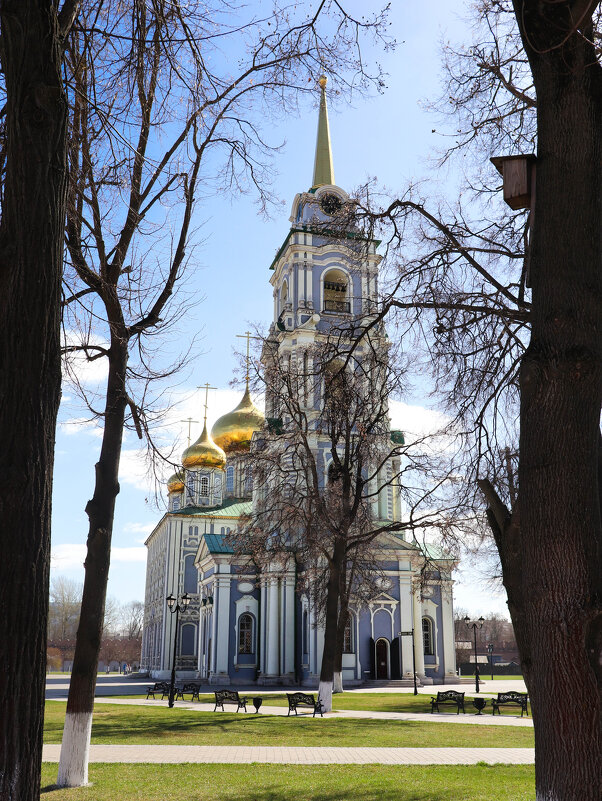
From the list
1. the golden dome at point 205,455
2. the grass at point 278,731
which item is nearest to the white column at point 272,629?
the golden dome at point 205,455

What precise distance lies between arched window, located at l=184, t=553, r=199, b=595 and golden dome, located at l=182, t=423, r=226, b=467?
6.78 meters

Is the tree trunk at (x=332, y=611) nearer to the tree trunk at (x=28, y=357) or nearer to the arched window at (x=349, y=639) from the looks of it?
the arched window at (x=349, y=639)

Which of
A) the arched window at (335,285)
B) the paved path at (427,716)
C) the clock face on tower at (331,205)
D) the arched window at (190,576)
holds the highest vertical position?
the arched window at (335,285)

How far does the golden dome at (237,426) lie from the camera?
54250 mm

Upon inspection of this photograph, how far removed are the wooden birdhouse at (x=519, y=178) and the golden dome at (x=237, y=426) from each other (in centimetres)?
4809

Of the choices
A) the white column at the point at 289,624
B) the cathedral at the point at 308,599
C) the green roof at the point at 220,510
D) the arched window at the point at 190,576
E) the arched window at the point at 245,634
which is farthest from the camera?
the green roof at the point at 220,510

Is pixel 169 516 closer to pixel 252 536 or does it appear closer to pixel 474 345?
pixel 252 536

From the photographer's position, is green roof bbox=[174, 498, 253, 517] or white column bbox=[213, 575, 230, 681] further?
green roof bbox=[174, 498, 253, 517]

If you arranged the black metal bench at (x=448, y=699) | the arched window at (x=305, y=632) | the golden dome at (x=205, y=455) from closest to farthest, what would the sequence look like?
the black metal bench at (x=448, y=699) → the arched window at (x=305, y=632) → the golden dome at (x=205, y=455)

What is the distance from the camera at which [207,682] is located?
40.0m

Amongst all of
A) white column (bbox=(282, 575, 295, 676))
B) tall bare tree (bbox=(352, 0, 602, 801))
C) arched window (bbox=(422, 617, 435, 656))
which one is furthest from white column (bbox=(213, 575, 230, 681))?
tall bare tree (bbox=(352, 0, 602, 801))

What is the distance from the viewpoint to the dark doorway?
120ft

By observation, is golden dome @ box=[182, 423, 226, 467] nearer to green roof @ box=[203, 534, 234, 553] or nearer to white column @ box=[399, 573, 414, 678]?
green roof @ box=[203, 534, 234, 553]

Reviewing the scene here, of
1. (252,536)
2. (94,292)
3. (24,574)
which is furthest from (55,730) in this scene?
(24,574)
